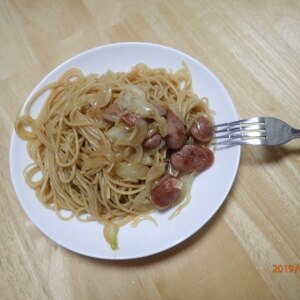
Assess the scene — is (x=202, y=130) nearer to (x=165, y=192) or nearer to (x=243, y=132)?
(x=243, y=132)

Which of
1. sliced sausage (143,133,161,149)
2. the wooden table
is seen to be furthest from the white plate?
sliced sausage (143,133,161,149)

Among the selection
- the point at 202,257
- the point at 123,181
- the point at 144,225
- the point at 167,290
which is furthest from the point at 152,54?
the point at 167,290

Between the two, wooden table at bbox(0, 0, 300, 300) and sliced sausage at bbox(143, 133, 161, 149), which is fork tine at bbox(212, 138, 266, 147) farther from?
sliced sausage at bbox(143, 133, 161, 149)

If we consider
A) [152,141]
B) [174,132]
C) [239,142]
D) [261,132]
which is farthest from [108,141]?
[261,132]

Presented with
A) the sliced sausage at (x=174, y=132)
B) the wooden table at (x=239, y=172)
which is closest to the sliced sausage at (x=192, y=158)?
the sliced sausage at (x=174, y=132)

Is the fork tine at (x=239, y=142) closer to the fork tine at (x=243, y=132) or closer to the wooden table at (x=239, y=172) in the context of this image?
the fork tine at (x=243, y=132)

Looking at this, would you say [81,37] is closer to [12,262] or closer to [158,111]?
[158,111]
